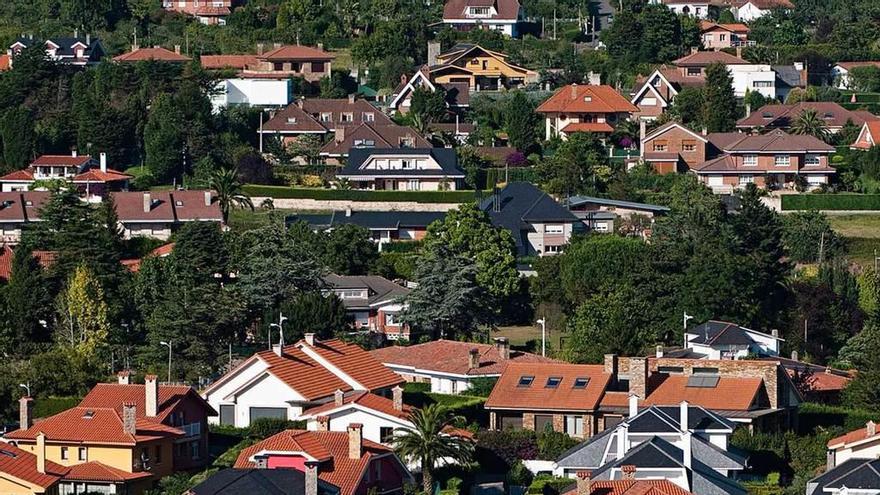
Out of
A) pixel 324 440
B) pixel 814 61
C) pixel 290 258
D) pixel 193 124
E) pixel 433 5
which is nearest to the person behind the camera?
pixel 324 440

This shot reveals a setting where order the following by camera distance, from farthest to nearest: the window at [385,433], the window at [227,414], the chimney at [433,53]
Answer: the chimney at [433,53] → the window at [227,414] → the window at [385,433]

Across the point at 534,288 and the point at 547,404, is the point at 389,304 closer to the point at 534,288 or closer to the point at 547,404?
the point at 534,288

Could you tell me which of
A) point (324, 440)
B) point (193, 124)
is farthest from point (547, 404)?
point (193, 124)

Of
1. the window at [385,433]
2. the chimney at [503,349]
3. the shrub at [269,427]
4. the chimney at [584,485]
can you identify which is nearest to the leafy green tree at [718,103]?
the chimney at [503,349]

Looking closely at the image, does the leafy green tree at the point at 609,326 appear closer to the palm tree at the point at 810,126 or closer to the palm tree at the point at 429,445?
the palm tree at the point at 429,445

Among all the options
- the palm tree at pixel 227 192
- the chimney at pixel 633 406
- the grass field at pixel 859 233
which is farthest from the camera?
the palm tree at pixel 227 192

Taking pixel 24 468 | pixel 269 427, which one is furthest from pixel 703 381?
pixel 24 468
